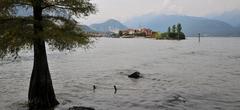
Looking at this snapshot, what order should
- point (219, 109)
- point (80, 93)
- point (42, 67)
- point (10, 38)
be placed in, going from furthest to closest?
point (80, 93) < point (219, 109) < point (42, 67) < point (10, 38)

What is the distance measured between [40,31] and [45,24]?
74 cm

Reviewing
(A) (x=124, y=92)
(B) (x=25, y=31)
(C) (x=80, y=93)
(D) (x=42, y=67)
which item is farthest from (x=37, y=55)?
(A) (x=124, y=92)

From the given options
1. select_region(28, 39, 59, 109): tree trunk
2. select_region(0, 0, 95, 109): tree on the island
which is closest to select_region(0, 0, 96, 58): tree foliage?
select_region(0, 0, 95, 109): tree on the island

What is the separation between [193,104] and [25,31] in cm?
1808

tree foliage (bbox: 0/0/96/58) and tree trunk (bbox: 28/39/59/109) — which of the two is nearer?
tree foliage (bbox: 0/0/96/58)

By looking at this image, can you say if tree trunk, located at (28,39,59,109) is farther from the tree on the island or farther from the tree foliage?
the tree foliage

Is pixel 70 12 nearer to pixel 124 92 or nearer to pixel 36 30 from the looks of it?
pixel 36 30

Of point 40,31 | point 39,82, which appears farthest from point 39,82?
point 40,31

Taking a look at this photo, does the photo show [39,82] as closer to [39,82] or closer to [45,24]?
[39,82]

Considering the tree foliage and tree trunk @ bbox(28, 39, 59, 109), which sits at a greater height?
the tree foliage

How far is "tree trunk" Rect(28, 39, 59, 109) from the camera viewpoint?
31.3m

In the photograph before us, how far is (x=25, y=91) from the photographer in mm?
43938

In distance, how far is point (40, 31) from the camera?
97.1 ft

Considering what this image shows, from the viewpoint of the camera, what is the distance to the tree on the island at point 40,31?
2908 centimetres
